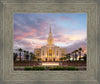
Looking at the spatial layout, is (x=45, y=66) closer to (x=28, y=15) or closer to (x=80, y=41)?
(x=80, y=41)

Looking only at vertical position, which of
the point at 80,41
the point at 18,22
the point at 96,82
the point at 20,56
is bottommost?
the point at 96,82

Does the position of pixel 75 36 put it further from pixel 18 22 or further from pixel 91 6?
pixel 18 22

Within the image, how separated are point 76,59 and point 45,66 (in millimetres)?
1178

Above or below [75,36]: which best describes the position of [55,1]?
above

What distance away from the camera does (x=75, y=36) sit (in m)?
4.58

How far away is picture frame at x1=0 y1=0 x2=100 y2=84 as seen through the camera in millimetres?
4082

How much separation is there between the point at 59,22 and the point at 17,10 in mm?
1531

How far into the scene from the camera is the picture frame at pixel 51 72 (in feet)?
13.4

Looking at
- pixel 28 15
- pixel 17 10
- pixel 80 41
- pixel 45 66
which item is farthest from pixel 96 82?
pixel 17 10

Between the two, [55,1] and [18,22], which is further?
[18,22]

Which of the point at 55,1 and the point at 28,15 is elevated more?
the point at 55,1

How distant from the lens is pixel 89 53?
163 inches

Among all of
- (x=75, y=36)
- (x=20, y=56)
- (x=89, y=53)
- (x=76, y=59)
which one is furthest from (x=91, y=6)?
(x=20, y=56)

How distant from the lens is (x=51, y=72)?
4.16 metres
